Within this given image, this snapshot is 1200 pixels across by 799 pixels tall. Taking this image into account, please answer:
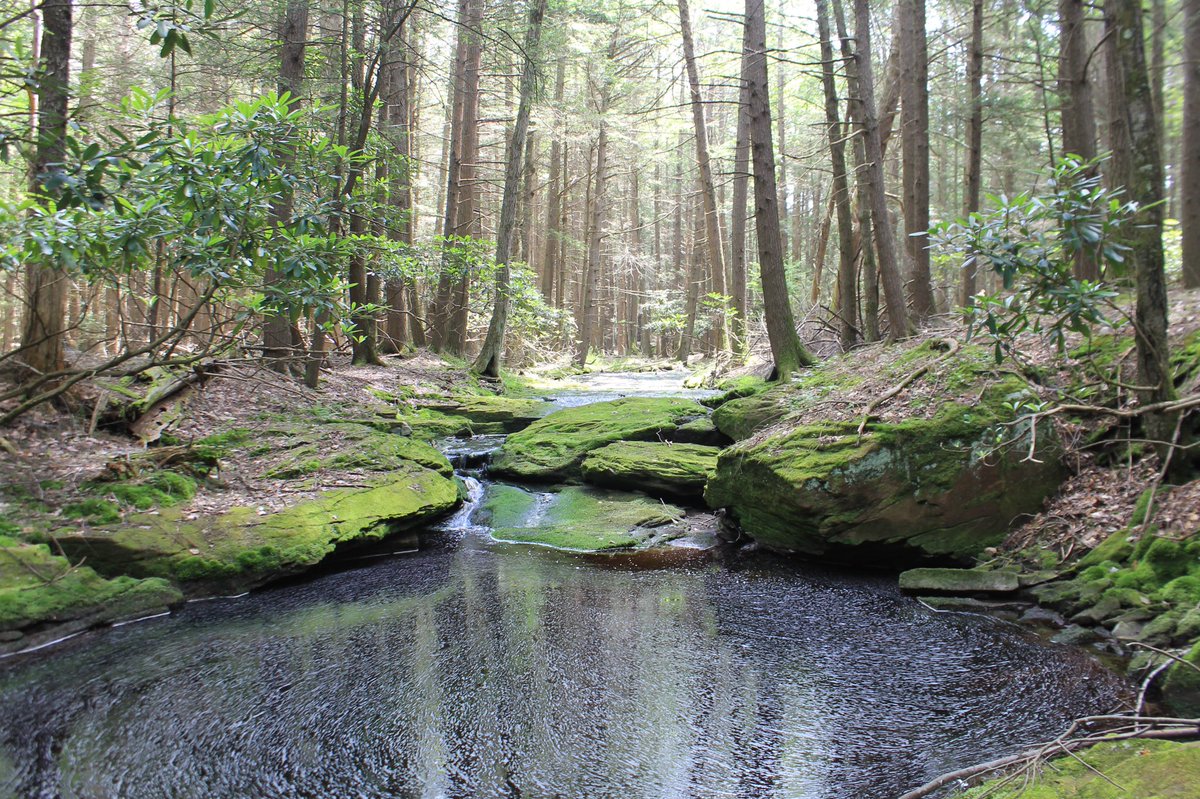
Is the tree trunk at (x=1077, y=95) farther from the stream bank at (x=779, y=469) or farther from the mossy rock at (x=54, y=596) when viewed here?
the mossy rock at (x=54, y=596)

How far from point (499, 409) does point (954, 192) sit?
23.7m

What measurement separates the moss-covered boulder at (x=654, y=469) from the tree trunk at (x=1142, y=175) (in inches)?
190

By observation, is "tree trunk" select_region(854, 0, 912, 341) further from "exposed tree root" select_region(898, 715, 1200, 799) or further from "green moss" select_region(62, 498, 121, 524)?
"green moss" select_region(62, 498, 121, 524)

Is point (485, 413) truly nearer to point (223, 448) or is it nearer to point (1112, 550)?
point (223, 448)

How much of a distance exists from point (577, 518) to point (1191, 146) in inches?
318

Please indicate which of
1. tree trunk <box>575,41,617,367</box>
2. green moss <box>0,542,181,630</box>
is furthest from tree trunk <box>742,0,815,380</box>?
tree trunk <box>575,41,617,367</box>

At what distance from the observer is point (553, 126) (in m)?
20.1

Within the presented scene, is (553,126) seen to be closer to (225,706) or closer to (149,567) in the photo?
(149,567)

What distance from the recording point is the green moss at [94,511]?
18.8ft

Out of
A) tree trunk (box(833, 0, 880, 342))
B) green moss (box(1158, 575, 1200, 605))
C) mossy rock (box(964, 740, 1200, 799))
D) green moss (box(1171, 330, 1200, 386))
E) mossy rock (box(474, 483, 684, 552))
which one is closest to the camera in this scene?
mossy rock (box(964, 740, 1200, 799))

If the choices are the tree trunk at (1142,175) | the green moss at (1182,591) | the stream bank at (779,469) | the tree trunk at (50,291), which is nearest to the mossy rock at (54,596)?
the stream bank at (779,469)

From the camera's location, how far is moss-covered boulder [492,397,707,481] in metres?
9.90

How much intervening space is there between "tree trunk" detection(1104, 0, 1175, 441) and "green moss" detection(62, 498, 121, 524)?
8.73 meters

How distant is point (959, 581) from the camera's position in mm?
5758
